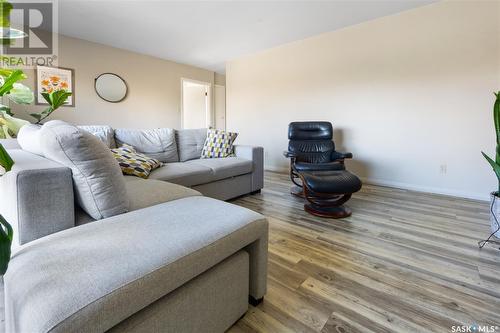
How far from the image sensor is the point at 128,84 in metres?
4.71

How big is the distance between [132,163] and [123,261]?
1604 mm

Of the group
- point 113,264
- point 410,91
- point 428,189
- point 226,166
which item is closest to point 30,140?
point 113,264

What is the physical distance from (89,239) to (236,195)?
204cm

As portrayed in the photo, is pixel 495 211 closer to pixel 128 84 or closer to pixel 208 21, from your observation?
pixel 208 21

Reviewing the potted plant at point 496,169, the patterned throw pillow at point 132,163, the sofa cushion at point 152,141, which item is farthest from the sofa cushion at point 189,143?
the potted plant at point 496,169

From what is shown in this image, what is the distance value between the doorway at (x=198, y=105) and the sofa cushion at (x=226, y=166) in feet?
12.2

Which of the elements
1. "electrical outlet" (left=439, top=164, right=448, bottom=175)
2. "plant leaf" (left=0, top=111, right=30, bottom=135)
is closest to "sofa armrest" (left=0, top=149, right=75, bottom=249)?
"plant leaf" (left=0, top=111, right=30, bottom=135)

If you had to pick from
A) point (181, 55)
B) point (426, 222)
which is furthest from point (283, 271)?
point (181, 55)

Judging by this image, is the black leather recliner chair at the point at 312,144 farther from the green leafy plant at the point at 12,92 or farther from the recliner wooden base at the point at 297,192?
the green leafy plant at the point at 12,92

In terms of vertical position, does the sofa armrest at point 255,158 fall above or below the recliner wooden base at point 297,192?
above

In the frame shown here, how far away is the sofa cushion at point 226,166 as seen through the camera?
8.43 ft

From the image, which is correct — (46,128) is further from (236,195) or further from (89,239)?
(236,195)

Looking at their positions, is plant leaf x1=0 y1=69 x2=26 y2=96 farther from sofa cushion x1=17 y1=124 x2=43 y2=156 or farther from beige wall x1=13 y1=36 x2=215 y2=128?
beige wall x1=13 y1=36 x2=215 y2=128

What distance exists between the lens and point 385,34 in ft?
10.8
